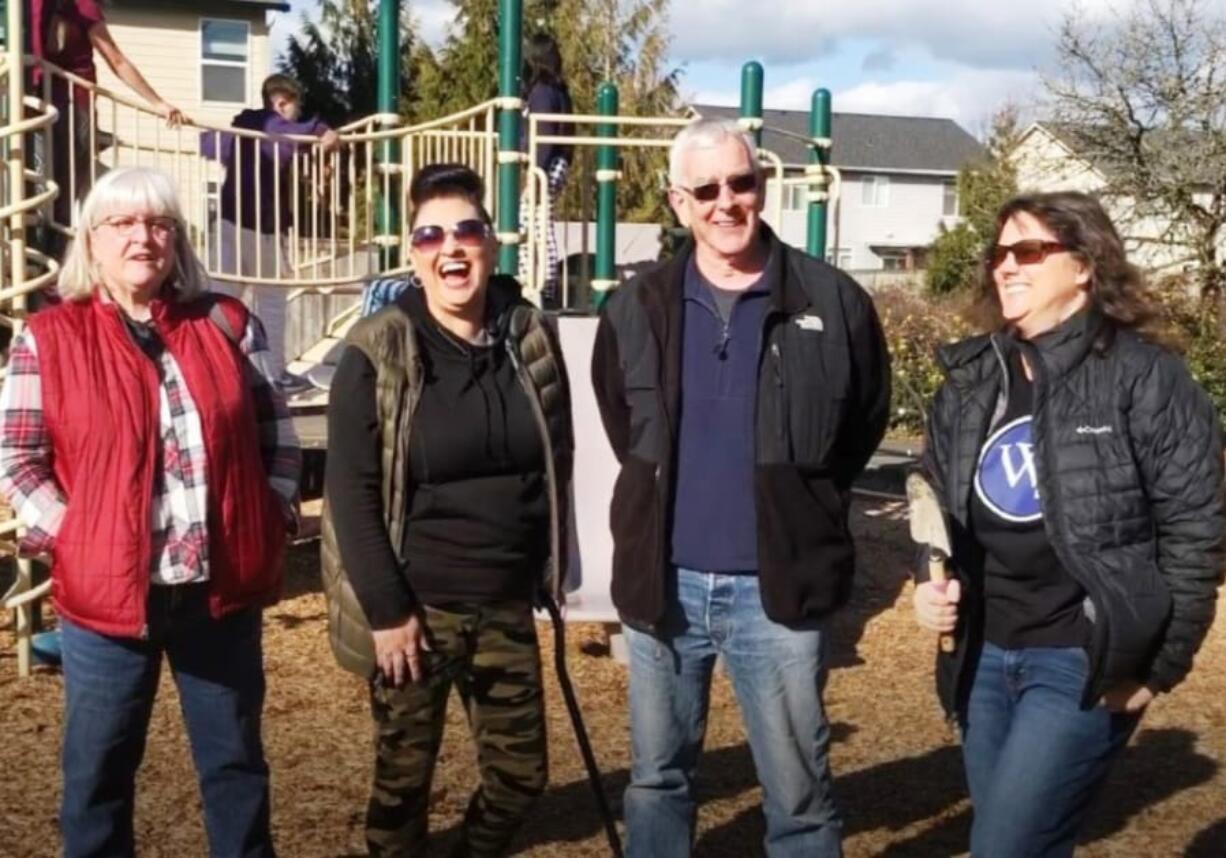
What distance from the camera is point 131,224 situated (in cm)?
364

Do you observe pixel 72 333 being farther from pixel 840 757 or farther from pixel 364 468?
pixel 840 757

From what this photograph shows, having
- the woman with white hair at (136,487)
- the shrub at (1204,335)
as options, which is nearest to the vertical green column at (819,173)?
the woman with white hair at (136,487)

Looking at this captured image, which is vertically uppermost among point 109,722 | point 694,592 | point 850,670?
point 694,592

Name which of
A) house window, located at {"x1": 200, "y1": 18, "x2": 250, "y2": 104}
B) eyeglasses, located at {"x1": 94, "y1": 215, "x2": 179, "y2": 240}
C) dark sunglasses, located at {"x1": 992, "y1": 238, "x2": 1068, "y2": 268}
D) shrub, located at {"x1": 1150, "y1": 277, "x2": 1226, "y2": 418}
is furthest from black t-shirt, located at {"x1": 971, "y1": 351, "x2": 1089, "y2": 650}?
house window, located at {"x1": 200, "y1": 18, "x2": 250, "y2": 104}

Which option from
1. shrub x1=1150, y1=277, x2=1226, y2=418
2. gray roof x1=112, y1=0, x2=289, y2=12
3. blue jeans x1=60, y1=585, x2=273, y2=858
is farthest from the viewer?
gray roof x1=112, y1=0, x2=289, y2=12

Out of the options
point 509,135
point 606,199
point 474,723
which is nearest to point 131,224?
Answer: point 474,723

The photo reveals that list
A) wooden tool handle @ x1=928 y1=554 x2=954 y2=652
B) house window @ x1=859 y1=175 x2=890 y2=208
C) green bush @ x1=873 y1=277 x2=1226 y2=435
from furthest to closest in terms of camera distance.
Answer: house window @ x1=859 y1=175 x2=890 y2=208
green bush @ x1=873 y1=277 x2=1226 y2=435
wooden tool handle @ x1=928 y1=554 x2=954 y2=652

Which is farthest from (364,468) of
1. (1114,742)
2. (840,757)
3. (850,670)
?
(850,670)

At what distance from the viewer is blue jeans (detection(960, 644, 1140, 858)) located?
3299 millimetres

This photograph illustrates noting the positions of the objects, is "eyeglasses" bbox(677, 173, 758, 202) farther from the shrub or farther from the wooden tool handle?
the shrub

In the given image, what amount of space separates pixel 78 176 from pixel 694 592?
17.4ft

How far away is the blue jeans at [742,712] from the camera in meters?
3.67

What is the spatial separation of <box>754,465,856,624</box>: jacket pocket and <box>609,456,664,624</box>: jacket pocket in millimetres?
226

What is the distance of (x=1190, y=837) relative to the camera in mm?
5258
